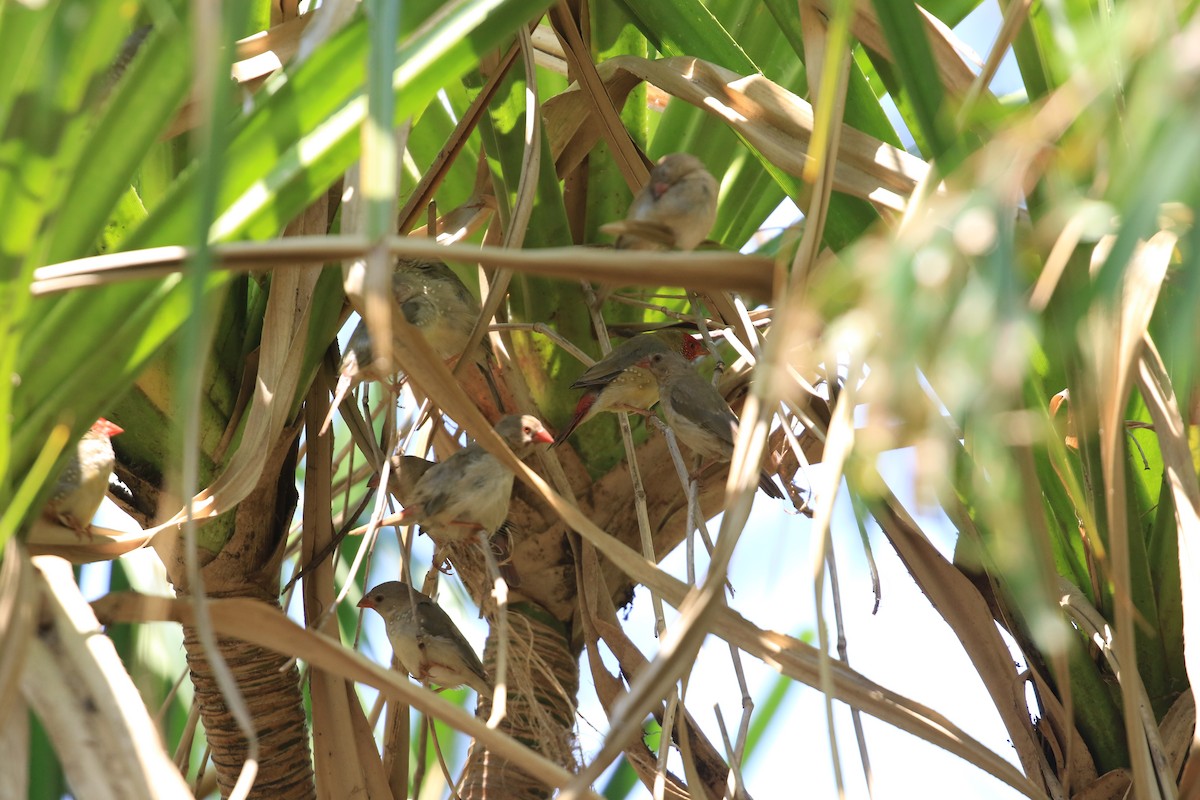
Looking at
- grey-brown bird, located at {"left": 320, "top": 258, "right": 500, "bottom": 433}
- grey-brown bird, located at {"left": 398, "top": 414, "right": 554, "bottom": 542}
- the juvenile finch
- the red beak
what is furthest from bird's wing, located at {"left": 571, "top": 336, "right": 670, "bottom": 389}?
the red beak

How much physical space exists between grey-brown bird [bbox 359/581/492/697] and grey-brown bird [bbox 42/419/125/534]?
0.67 metres

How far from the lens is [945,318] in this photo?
1.89 feet

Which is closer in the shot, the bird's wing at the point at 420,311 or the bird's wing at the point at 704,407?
the bird's wing at the point at 704,407

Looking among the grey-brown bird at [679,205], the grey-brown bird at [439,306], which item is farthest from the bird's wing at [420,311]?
the grey-brown bird at [679,205]

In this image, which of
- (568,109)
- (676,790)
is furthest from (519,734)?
(568,109)

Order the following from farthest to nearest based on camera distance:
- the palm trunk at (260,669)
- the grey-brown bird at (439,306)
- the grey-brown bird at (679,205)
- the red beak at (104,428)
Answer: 1. the grey-brown bird at (439,306)
2. the palm trunk at (260,669)
3. the grey-brown bird at (679,205)
4. the red beak at (104,428)

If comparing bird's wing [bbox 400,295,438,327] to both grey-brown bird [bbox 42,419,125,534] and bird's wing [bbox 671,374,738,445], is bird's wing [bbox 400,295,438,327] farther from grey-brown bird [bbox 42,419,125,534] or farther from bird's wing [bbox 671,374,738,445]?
grey-brown bird [bbox 42,419,125,534]

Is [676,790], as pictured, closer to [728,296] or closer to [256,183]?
[728,296]

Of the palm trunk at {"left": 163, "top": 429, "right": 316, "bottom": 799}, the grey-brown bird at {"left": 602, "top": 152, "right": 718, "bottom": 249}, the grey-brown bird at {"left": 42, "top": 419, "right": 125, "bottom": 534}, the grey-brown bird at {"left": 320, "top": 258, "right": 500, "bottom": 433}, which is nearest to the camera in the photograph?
the grey-brown bird at {"left": 42, "top": 419, "right": 125, "bottom": 534}

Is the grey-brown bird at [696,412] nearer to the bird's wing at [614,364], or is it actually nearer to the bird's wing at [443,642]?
the bird's wing at [614,364]

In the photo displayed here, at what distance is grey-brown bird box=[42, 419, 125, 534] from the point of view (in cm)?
131

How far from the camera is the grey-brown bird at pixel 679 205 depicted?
1573mm

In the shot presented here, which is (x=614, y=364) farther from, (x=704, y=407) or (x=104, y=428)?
(x=104, y=428)

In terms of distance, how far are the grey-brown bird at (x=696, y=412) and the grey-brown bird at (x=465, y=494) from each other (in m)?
0.24
